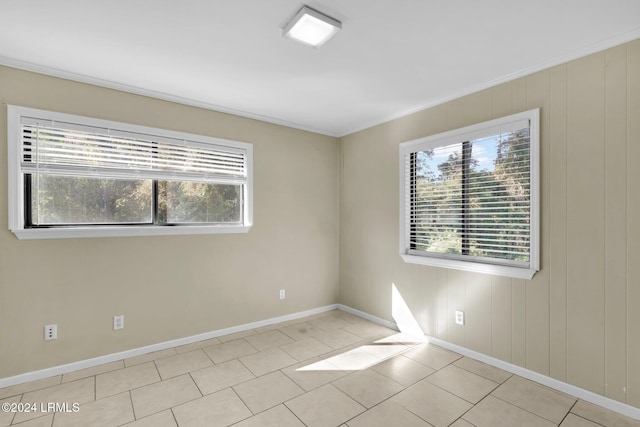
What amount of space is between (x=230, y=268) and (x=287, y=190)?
3.97 ft

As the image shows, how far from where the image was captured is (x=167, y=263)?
317cm

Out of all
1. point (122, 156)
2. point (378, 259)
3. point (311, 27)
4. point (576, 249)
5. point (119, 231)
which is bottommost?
point (378, 259)

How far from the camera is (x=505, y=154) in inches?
108

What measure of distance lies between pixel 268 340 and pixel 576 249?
2.93 metres

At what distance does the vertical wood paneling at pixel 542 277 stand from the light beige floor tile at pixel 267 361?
6.72 feet

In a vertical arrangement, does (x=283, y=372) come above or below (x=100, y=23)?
below

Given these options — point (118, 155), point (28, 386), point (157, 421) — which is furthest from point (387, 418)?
point (118, 155)

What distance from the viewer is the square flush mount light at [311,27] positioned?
73.4 inches

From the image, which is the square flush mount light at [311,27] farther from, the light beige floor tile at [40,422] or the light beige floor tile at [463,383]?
the light beige floor tile at [40,422]

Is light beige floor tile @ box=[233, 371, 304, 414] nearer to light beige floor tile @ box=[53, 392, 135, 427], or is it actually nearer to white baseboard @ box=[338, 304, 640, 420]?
light beige floor tile @ box=[53, 392, 135, 427]

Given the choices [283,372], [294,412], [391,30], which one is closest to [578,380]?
[294,412]

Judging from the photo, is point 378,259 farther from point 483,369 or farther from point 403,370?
point 483,369

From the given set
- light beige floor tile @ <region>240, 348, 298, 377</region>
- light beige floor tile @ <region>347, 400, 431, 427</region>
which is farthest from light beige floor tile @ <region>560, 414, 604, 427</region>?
light beige floor tile @ <region>240, 348, 298, 377</region>

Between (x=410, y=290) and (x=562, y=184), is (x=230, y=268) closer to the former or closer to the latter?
(x=410, y=290)
